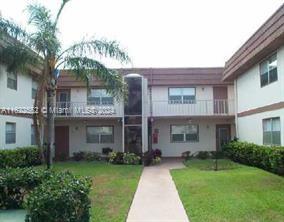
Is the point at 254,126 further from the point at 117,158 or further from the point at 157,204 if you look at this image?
the point at 157,204

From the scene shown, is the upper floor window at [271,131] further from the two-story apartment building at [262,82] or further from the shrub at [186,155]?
the shrub at [186,155]

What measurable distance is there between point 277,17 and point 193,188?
7567 millimetres

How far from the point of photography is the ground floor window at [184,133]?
2803cm

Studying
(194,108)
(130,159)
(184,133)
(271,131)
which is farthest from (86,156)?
(271,131)

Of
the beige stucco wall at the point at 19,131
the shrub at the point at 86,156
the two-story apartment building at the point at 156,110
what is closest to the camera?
the beige stucco wall at the point at 19,131

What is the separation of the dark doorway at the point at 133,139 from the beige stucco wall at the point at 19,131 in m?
5.71

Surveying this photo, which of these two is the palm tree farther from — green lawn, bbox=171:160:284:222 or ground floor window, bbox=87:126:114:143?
ground floor window, bbox=87:126:114:143

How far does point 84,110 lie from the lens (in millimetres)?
26219

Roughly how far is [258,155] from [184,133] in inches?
394

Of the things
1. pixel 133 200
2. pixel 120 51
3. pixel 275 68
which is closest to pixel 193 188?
pixel 133 200

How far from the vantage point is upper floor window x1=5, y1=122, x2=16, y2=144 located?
20.6 metres

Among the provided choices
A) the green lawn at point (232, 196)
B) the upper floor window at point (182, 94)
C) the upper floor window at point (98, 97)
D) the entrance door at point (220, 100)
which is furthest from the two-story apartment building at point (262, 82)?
the upper floor window at point (98, 97)

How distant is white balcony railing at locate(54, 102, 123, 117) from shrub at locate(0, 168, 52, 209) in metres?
15.7

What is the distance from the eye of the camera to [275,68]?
17516 millimetres
